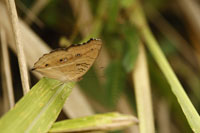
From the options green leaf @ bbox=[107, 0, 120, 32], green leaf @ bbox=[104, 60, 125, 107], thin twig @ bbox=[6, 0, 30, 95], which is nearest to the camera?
thin twig @ bbox=[6, 0, 30, 95]

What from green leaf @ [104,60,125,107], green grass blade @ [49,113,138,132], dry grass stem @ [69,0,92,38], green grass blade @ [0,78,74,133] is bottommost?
green grass blade @ [49,113,138,132]

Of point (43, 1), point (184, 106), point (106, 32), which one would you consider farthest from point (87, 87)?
point (184, 106)

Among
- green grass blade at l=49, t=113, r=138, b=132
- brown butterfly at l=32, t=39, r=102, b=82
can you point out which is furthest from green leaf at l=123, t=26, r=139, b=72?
green grass blade at l=49, t=113, r=138, b=132

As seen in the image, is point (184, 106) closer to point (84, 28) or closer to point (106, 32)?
point (106, 32)

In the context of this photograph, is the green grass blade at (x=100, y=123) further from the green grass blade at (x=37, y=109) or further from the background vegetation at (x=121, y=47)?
the background vegetation at (x=121, y=47)

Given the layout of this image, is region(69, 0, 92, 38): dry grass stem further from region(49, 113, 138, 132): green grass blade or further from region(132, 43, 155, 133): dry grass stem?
region(49, 113, 138, 132): green grass blade
